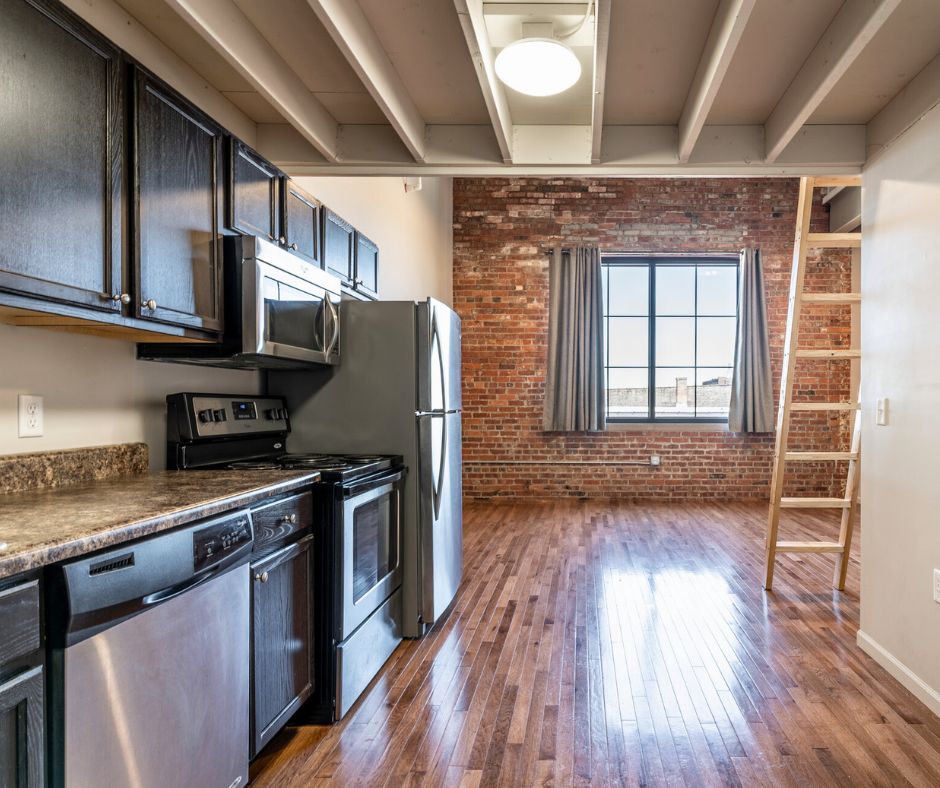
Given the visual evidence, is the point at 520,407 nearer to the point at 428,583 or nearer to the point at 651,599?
the point at 651,599

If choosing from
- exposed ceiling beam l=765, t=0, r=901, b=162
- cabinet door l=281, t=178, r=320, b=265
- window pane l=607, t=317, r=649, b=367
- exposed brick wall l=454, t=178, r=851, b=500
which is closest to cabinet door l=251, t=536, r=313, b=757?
cabinet door l=281, t=178, r=320, b=265

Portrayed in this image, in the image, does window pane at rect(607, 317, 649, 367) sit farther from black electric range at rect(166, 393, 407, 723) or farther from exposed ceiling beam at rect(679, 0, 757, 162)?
black electric range at rect(166, 393, 407, 723)

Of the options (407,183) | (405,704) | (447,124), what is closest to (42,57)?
(447,124)

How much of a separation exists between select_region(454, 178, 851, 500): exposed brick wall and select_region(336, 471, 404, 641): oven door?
4.04 m

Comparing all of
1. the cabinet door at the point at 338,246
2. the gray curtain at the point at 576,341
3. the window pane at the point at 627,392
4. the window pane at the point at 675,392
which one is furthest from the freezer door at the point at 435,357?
the window pane at the point at 675,392

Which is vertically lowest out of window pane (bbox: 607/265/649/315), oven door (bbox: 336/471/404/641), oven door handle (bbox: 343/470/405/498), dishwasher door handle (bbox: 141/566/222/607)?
oven door (bbox: 336/471/404/641)

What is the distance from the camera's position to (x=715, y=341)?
22.8 feet

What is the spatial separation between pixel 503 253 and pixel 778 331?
9.74ft

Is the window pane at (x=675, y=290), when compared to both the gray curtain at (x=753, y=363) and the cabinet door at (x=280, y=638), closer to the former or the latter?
the gray curtain at (x=753, y=363)

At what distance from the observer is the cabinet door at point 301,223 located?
2.67 metres

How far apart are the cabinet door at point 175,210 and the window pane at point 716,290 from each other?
581 centimetres

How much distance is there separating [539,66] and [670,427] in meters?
5.11

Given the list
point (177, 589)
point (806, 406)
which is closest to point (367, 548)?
point (177, 589)

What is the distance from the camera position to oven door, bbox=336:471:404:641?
226 cm
